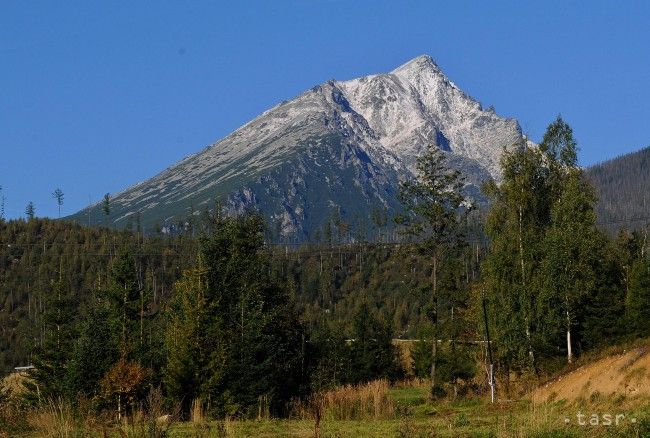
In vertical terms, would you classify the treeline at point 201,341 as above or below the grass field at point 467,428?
above

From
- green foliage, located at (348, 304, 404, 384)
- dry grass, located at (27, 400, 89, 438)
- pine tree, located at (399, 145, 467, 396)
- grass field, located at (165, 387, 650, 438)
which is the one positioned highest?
pine tree, located at (399, 145, 467, 396)

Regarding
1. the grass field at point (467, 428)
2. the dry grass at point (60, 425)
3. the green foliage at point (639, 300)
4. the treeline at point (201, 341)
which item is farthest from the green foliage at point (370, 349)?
the dry grass at point (60, 425)

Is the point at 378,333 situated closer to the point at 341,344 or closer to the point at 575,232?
the point at 341,344

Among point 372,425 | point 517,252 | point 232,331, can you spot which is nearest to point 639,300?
point 517,252

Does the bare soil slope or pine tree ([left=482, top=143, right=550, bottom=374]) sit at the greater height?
pine tree ([left=482, top=143, right=550, bottom=374])

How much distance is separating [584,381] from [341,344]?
160 feet

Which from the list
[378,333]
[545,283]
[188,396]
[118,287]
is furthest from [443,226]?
[378,333]

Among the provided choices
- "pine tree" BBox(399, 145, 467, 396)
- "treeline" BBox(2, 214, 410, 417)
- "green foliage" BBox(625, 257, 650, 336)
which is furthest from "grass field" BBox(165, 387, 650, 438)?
"green foliage" BBox(625, 257, 650, 336)

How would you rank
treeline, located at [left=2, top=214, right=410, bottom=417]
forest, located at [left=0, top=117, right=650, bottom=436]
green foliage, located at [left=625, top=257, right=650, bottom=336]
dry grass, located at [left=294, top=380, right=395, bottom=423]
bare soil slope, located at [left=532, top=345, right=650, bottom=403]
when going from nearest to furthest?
dry grass, located at [left=294, top=380, right=395, bottom=423], bare soil slope, located at [left=532, top=345, right=650, bottom=403], treeline, located at [left=2, top=214, right=410, bottom=417], forest, located at [left=0, top=117, right=650, bottom=436], green foliage, located at [left=625, top=257, right=650, bottom=336]

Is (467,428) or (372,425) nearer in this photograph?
(467,428)

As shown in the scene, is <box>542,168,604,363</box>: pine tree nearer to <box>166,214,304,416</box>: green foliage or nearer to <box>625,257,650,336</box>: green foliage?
<box>625,257,650,336</box>: green foliage

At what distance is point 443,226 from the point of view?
59375 mm

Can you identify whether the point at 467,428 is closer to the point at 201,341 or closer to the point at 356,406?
the point at 356,406

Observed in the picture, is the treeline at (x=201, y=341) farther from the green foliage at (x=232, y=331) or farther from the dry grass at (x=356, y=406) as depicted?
the dry grass at (x=356, y=406)
